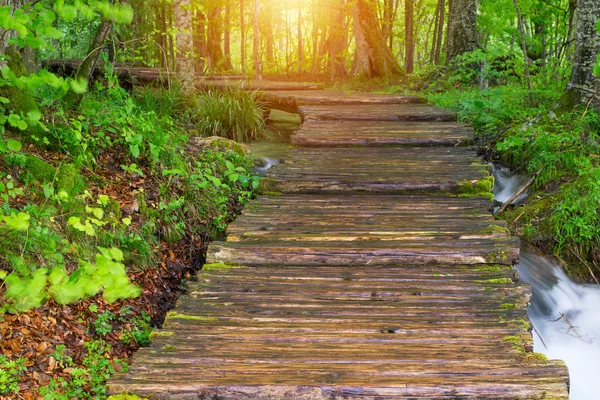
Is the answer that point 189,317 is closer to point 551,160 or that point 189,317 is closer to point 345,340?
point 345,340

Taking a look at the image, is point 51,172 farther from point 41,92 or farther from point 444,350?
point 444,350

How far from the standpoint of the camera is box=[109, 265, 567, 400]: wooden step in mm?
2938

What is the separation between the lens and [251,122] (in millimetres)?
9969

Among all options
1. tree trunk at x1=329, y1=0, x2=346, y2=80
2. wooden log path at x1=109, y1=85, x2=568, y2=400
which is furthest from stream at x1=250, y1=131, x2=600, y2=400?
tree trunk at x1=329, y1=0, x2=346, y2=80

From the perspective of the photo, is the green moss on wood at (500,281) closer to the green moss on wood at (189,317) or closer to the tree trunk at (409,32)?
the green moss on wood at (189,317)

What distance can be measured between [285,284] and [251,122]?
616 centimetres

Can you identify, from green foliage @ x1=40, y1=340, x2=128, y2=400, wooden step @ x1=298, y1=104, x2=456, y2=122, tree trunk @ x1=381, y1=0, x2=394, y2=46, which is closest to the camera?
green foliage @ x1=40, y1=340, x2=128, y2=400

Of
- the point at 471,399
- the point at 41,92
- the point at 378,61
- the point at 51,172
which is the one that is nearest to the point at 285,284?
the point at 471,399

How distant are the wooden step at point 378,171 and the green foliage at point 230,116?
2.56 m

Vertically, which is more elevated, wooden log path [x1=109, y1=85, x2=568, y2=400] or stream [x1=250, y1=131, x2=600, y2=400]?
wooden log path [x1=109, y1=85, x2=568, y2=400]

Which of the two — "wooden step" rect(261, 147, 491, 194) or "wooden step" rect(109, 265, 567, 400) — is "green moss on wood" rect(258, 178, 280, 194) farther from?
"wooden step" rect(109, 265, 567, 400)

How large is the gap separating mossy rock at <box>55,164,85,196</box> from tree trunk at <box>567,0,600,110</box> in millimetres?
5933

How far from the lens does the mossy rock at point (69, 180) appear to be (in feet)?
14.7

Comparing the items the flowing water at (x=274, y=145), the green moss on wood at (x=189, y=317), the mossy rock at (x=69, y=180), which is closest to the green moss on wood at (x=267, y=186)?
the flowing water at (x=274, y=145)
